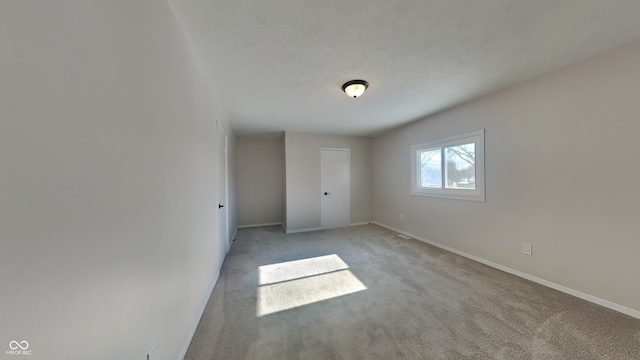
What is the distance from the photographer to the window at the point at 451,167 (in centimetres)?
305

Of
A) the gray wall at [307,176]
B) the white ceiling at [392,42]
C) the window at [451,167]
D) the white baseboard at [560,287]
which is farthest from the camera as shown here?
the gray wall at [307,176]

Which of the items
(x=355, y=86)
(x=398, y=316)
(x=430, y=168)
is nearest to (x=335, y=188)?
(x=430, y=168)

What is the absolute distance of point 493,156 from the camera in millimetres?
2846

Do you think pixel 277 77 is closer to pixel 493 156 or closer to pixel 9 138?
pixel 9 138

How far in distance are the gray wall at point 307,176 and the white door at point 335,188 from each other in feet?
0.43

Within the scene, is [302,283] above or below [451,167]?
below

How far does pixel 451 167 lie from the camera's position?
138 inches

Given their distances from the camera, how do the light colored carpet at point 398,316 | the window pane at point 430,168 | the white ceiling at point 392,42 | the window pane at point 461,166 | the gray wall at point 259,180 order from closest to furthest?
the white ceiling at point 392,42 < the light colored carpet at point 398,316 < the window pane at point 461,166 < the window pane at point 430,168 < the gray wall at point 259,180

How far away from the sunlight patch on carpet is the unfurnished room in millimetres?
27

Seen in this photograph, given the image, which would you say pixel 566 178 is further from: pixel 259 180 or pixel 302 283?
pixel 259 180

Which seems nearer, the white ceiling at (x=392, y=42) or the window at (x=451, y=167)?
the white ceiling at (x=392, y=42)

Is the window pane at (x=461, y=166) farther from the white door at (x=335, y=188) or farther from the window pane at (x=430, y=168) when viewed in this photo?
the white door at (x=335, y=188)

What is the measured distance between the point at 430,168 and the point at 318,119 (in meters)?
2.31

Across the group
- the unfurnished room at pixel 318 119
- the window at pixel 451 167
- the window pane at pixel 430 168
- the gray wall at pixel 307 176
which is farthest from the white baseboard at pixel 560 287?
the gray wall at pixel 307 176
